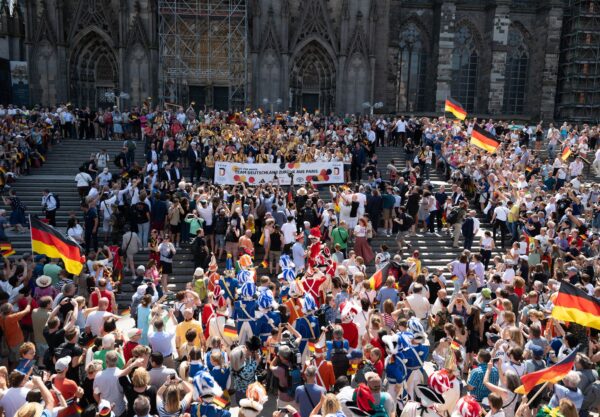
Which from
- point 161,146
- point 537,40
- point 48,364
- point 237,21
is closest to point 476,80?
point 537,40

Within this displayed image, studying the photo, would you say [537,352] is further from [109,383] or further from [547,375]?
[109,383]

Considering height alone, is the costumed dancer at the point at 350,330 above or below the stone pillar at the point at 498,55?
below

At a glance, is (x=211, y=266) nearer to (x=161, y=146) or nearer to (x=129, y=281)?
(x=129, y=281)

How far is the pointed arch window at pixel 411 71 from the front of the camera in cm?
3994

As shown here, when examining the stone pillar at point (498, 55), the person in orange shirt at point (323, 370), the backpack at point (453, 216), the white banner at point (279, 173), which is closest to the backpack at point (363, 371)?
the person in orange shirt at point (323, 370)

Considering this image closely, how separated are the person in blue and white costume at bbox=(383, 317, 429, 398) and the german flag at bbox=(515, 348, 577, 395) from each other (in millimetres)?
1470

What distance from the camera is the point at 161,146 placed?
23.8 metres

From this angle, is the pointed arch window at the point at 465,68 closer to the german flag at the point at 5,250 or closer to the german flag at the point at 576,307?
the german flag at the point at 5,250

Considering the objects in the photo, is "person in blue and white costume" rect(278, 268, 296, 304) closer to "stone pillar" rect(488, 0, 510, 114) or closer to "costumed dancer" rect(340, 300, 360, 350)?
"costumed dancer" rect(340, 300, 360, 350)

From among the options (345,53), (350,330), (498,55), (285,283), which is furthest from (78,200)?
(498,55)

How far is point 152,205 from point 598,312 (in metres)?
12.0

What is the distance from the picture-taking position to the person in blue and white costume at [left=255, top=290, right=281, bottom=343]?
32.8ft

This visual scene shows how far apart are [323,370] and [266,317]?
211 cm

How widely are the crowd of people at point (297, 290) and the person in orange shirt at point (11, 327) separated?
3 cm
